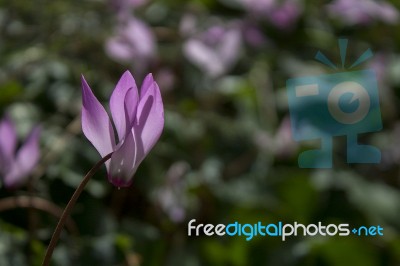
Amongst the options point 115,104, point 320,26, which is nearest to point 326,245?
point 115,104

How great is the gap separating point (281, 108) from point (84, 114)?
96 cm

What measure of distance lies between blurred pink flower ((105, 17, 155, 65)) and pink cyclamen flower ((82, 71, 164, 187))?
28.6 inches

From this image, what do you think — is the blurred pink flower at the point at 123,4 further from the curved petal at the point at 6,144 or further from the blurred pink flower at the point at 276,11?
the curved petal at the point at 6,144

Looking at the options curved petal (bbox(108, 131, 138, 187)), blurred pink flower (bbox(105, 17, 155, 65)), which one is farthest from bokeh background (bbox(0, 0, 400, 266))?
curved petal (bbox(108, 131, 138, 187))

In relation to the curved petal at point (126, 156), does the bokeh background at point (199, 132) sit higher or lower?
higher

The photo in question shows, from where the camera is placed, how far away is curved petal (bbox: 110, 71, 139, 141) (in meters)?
0.35

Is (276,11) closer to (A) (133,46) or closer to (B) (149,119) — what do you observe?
(A) (133,46)

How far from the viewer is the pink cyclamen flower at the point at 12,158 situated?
0.65 m

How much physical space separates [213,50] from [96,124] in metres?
0.87

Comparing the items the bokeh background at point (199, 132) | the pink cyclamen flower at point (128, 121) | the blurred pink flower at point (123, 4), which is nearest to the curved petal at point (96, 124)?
the pink cyclamen flower at point (128, 121)

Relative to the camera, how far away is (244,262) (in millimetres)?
759

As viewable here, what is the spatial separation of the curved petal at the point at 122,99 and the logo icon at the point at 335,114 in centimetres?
71

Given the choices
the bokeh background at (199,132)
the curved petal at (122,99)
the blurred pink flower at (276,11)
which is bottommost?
the curved petal at (122,99)

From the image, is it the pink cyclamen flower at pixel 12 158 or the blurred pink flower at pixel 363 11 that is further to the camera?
the blurred pink flower at pixel 363 11
